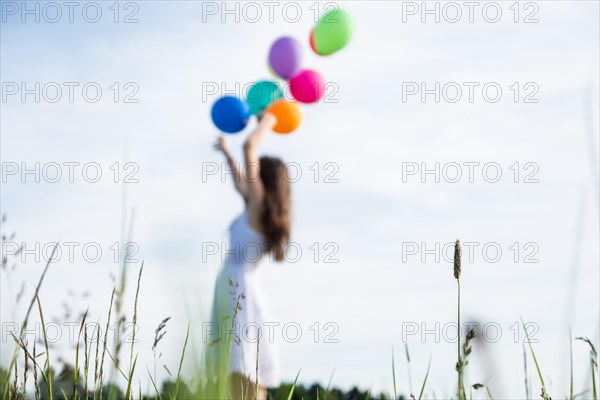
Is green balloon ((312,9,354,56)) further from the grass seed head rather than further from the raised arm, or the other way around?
the grass seed head

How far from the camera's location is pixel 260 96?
587cm

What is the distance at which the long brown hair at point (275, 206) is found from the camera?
16.6 feet

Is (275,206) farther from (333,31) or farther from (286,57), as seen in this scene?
(333,31)

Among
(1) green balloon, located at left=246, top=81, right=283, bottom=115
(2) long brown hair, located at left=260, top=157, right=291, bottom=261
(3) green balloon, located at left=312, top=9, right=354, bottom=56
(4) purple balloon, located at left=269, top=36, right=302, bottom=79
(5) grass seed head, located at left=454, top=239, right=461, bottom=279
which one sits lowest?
(5) grass seed head, located at left=454, top=239, right=461, bottom=279

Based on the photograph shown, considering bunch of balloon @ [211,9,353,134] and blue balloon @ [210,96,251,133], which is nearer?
blue balloon @ [210,96,251,133]

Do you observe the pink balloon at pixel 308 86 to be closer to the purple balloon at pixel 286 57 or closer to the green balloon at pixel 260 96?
the purple balloon at pixel 286 57

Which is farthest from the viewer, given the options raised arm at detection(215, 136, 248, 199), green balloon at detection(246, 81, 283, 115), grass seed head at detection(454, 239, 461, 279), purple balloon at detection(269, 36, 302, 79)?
purple balloon at detection(269, 36, 302, 79)

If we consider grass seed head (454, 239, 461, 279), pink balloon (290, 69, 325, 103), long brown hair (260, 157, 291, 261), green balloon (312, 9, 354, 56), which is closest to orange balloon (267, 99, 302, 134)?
pink balloon (290, 69, 325, 103)

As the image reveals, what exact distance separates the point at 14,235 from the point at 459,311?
0.88 metres

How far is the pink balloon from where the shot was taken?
5.92 m

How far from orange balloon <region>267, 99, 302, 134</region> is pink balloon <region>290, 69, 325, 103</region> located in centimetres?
18

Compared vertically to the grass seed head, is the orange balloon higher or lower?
higher

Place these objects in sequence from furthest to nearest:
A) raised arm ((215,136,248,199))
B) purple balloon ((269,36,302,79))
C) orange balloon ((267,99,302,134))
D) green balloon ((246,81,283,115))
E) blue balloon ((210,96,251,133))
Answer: purple balloon ((269,36,302,79)), green balloon ((246,81,283,115)), orange balloon ((267,99,302,134)), blue balloon ((210,96,251,133)), raised arm ((215,136,248,199))

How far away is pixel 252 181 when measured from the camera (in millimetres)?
5000
